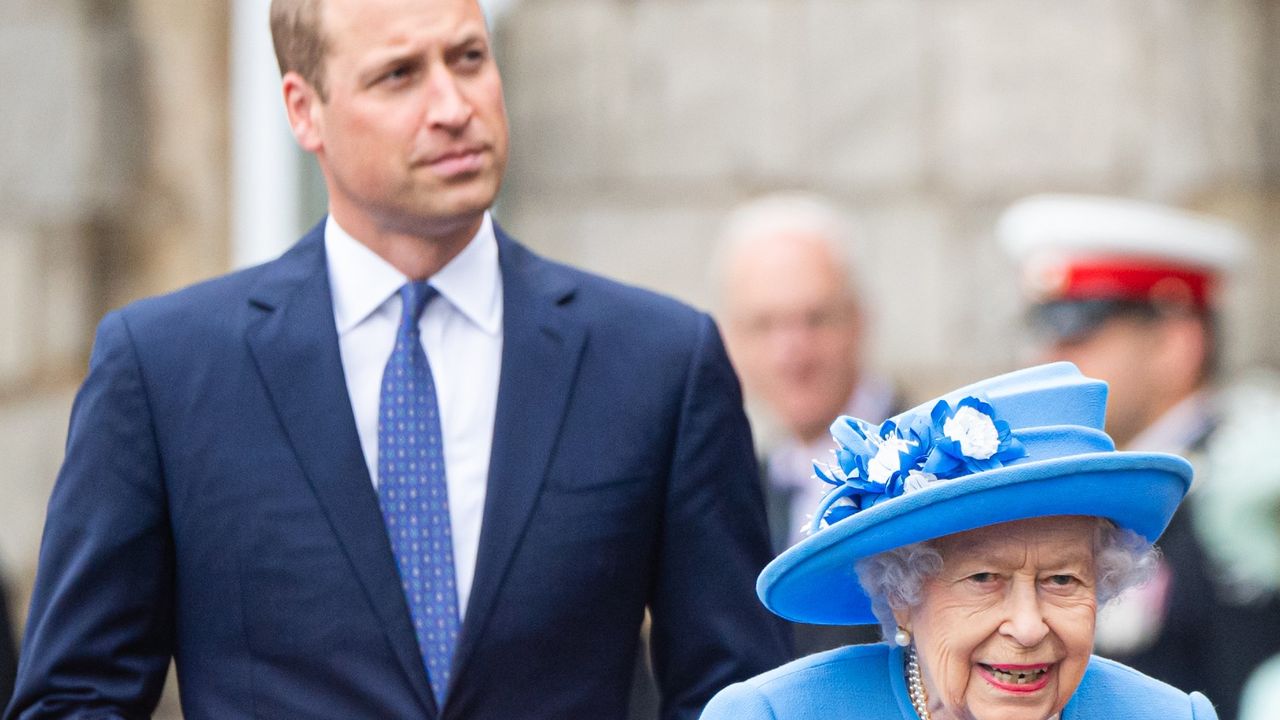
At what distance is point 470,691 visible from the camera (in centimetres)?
349

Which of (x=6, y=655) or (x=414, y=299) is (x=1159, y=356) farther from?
(x=414, y=299)

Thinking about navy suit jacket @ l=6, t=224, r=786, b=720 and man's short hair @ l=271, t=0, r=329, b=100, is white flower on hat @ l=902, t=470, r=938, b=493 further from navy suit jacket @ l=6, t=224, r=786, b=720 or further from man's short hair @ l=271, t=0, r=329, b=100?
man's short hair @ l=271, t=0, r=329, b=100

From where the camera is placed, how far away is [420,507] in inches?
140

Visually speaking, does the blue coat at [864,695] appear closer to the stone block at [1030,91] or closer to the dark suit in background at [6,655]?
the dark suit in background at [6,655]

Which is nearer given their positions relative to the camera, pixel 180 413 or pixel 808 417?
pixel 180 413

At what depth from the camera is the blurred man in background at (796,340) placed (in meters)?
6.01

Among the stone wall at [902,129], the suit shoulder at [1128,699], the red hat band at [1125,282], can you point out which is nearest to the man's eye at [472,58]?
the suit shoulder at [1128,699]

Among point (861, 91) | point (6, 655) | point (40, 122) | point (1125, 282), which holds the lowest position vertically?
point (6, 655)

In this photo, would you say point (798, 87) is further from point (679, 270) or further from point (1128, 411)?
point (1128, 411)

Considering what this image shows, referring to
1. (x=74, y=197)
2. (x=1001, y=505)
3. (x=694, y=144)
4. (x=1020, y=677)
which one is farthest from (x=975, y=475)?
(x=74, y=197)

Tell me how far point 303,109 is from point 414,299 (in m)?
0.35

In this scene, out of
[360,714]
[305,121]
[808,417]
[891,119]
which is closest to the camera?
[360,714]

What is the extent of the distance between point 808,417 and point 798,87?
169cm

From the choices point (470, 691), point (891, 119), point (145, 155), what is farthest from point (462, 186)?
point (145, 155)
